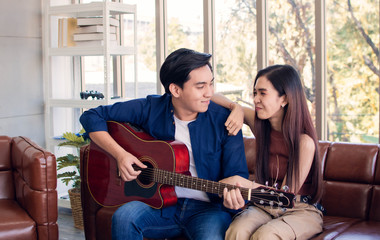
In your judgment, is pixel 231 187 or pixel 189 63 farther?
pixel 189 63

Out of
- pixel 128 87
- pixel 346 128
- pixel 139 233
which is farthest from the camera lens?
pixel 128 87

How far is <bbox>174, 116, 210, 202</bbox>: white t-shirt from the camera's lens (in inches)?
95.2

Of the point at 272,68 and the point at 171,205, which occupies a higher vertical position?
the point at 272,68

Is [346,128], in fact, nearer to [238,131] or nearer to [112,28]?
[238,131]

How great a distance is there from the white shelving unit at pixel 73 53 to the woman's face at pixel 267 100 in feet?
6.37

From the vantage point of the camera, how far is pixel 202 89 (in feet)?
7.91

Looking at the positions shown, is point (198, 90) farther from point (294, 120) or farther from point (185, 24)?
point (185, 24)

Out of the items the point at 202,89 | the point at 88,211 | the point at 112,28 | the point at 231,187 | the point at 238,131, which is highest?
the point at 112,28

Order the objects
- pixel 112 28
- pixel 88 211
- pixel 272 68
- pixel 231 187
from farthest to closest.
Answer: pixel 112 28 < pixel 88 211 < pixel 272 68 < pixel 231 187

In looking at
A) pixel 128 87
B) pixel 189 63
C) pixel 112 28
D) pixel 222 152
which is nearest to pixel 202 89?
pixel 189 63

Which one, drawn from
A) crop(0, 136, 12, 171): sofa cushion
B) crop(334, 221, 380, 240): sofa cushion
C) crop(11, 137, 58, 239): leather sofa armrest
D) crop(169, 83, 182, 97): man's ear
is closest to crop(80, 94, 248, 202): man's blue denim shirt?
crop(169, 83, 182, 97): man's ear

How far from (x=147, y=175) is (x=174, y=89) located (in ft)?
1.50

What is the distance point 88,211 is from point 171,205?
2.32 feet

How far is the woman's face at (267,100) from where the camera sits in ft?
8.02
